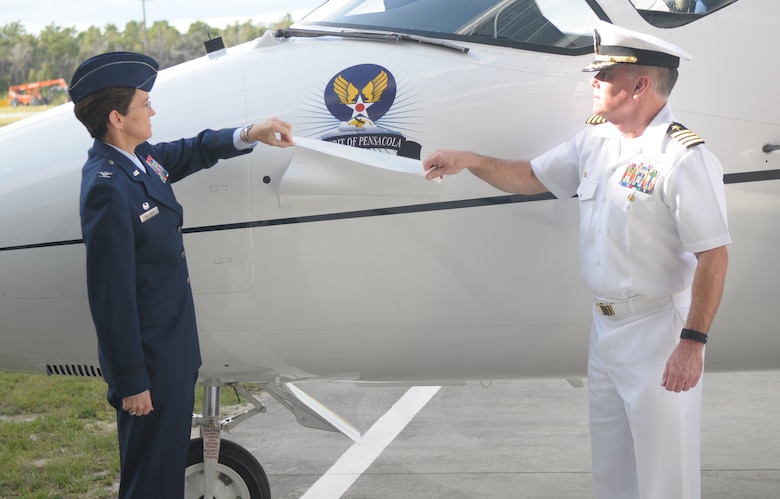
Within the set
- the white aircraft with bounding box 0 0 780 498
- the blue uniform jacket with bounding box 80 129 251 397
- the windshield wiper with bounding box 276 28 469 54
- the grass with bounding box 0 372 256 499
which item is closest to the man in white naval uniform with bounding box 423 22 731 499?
the white aircraft with bounding box 0 0 780 498

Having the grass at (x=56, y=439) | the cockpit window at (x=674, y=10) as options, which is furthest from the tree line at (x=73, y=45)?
the cockpit window at (x=674, y=10)

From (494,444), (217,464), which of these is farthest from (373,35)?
(494,444)

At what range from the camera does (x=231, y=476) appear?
3.63 meters

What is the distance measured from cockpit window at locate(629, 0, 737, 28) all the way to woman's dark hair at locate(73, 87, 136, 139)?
1.56 m

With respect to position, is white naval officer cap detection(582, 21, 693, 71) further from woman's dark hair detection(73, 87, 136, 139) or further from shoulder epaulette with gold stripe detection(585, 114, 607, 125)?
woman's dark hair detection(73, 87, 136, 139)

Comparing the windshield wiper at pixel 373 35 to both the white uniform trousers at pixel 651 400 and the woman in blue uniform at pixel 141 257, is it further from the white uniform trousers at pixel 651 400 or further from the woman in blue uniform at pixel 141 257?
the white uniform trousers at pixel 651 400

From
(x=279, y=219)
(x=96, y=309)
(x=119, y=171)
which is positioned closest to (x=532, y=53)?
(x=279, y=219)

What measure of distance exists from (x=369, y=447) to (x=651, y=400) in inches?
120

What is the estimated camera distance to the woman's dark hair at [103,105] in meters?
2.72

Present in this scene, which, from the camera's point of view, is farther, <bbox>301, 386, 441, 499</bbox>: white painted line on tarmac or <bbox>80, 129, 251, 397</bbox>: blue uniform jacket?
<bbox>301, 386, 441, 499</bbox>: white painted line on tarmac

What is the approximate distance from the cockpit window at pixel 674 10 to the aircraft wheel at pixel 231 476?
6.90ft

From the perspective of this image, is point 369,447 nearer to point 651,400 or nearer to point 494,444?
point 494,444

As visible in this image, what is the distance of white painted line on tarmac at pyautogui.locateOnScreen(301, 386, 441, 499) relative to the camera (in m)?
4.86

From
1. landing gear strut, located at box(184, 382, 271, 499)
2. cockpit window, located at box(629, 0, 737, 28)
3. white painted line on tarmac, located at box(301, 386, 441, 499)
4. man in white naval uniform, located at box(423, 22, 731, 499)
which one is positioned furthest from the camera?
white painted line on tarmac, located at box(301, 386, 441, 499)
